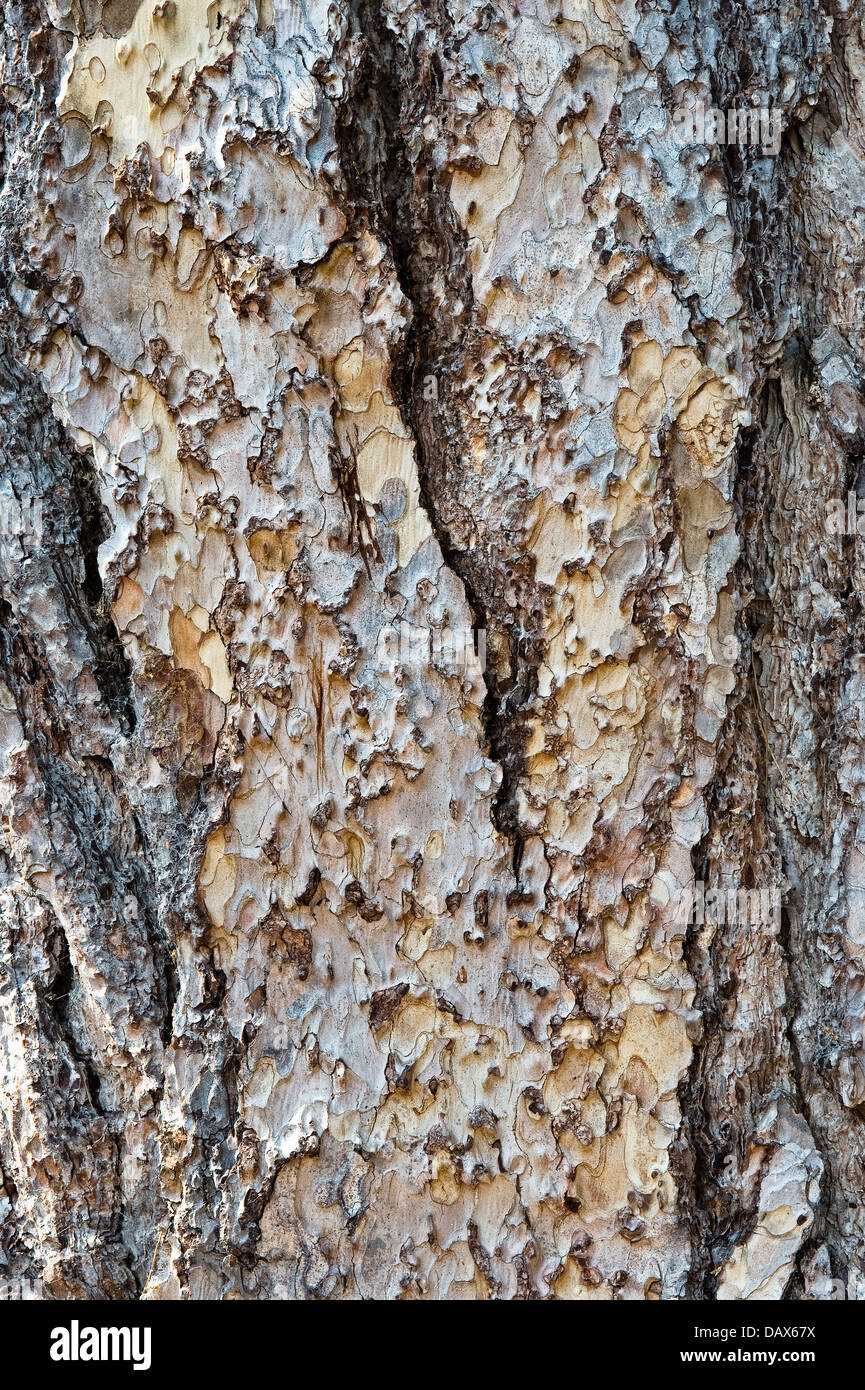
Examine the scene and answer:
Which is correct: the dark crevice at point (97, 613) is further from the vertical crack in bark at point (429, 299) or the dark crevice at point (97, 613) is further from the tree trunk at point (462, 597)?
the vertical crack in bark at point (429, 299)

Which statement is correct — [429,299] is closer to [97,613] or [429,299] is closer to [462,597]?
[462,597]

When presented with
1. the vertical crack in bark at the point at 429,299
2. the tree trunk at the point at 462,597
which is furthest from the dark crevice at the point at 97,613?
the vertical crack in bark at the point at 429,299

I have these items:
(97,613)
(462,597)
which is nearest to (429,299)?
(462,597)

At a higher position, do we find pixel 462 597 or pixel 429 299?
pixel 429 299

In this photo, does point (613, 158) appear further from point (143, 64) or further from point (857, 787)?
point (857, 787)

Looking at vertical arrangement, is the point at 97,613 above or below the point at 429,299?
below

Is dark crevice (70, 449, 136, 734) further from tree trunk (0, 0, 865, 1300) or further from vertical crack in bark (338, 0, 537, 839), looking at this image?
vertical crack in bark (338, 0, 537, 839)

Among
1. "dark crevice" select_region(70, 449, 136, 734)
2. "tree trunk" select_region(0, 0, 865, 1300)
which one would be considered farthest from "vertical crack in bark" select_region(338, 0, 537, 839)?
"dark crevice" select_region(70, 449, 136, 734)

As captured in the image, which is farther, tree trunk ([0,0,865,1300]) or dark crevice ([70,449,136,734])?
dark crevice ([70,449,136,734])
